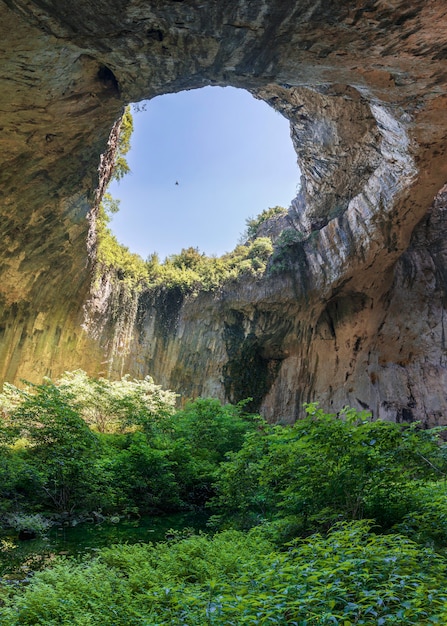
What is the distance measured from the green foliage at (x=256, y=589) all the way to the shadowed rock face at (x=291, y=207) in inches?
252

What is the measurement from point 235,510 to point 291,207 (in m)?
14.8

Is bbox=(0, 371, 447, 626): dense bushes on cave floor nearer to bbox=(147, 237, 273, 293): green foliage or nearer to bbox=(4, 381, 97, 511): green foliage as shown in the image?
bbox=(4, 381, 97, 511): green foliage

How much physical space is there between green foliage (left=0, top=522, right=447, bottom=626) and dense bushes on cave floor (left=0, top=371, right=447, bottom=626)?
19 mm

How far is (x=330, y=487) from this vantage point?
5.55 metres

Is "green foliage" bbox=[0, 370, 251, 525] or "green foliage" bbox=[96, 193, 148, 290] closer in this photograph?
"green foliage" bbox=[0, 370, 251, 525]

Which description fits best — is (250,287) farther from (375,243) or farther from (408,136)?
(408,136)

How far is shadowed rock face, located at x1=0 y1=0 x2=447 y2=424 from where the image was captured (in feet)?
19.6

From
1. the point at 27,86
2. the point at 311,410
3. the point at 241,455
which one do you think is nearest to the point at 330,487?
the point at 311,410

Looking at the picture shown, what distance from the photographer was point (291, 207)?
20.1 metres

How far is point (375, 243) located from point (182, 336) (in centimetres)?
853

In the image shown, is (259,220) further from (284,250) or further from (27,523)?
(27,523)

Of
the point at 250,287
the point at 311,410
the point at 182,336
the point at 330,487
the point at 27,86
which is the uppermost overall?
the point at 250,287

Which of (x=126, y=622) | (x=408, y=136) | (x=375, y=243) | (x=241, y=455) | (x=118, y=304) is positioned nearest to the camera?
(x=126, y=622)

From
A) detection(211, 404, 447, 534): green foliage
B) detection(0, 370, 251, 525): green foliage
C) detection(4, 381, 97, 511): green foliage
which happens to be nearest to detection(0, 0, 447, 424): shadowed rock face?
detection(0, 370, 251, 525): green foliage
